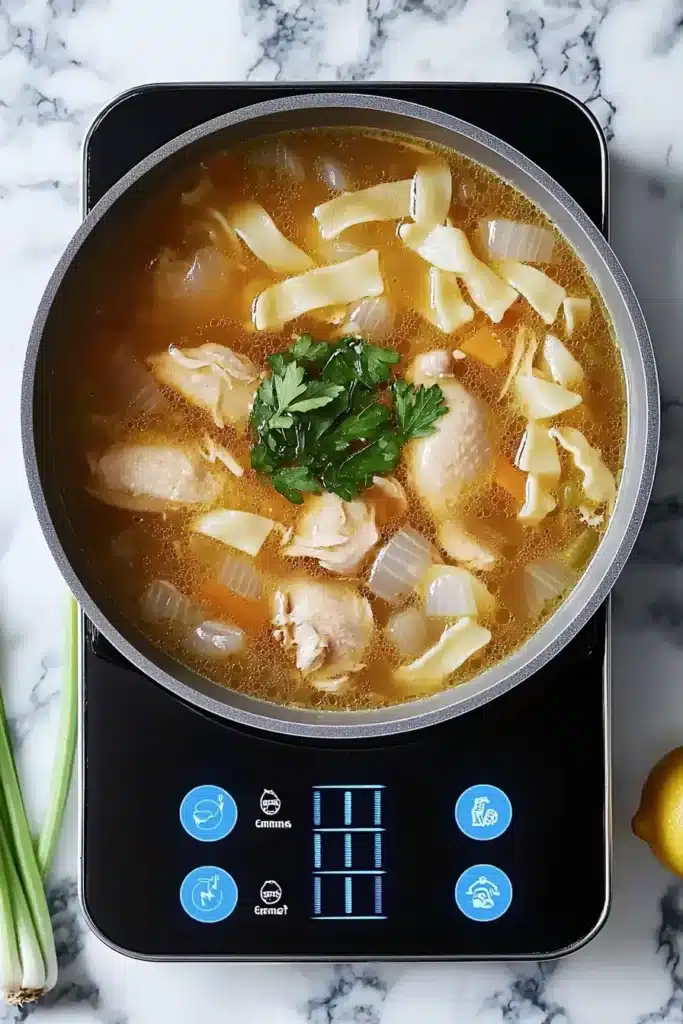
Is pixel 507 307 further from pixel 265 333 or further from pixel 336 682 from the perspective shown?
pixel 336 682

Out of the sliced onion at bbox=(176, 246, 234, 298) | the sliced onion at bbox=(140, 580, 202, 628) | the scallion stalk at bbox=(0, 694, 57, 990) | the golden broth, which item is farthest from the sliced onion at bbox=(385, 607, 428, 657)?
the scallion stalk at bbox=(0, 694, 57, 990)

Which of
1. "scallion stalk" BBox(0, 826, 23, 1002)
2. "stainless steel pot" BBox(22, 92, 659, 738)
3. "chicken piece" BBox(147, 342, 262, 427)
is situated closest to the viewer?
"stainless steel pot" BBox(22, 92, 659, 738)

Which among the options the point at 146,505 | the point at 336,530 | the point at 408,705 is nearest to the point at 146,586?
the point at 146,505

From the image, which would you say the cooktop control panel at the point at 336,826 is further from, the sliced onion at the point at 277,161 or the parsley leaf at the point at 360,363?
the sliced onion at the point at 277,161

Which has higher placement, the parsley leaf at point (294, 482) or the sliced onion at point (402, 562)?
the parsley leaf at point (294, 482)

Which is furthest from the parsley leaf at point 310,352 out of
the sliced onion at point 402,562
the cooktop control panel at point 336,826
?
the cooktop control panel at point 336,826

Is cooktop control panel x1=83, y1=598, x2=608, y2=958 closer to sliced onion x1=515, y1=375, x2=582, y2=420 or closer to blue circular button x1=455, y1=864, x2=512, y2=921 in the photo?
blue circular button x1=455, y1=864, x2=512, y2=921

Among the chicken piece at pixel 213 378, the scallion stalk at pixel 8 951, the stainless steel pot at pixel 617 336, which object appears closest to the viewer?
the stainless steel pot at pixel 617 336
